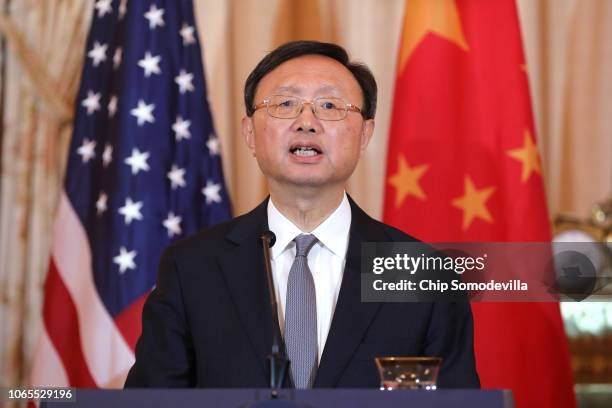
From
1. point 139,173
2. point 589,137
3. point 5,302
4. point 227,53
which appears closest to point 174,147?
point 139,173

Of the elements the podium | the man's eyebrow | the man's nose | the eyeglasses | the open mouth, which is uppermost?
the man's eyebrow

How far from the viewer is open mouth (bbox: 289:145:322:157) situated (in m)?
2.31

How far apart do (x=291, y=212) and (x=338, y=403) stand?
3.24 ft

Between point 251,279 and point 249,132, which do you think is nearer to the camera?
point 251,279

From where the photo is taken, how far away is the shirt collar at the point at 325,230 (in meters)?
2.27

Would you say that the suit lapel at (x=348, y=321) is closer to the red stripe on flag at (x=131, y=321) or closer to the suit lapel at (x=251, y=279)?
the suit lapel at (x=251, y=279)

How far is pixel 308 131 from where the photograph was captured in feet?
7.53

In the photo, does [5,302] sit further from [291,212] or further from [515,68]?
[515,68]

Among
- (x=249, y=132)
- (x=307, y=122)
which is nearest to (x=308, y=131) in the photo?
(x=307, y=122)

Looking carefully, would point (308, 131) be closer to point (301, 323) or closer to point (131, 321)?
point (301, 323)

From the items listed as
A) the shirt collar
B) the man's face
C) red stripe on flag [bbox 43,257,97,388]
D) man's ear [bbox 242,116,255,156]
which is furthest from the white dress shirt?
red stripe on flag [bbox 43,257,97,388]

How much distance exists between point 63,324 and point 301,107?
1730 mm

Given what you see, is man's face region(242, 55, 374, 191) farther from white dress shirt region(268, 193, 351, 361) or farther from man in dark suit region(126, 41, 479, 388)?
white dress shirt region(268, 193, 351, 361)

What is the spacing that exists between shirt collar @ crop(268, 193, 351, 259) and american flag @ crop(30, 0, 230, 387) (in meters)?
1.26
